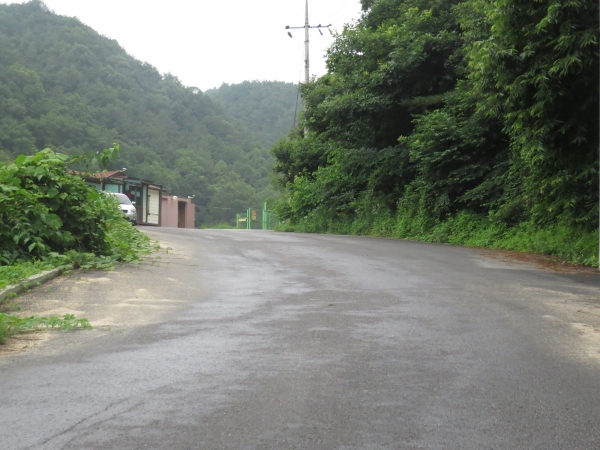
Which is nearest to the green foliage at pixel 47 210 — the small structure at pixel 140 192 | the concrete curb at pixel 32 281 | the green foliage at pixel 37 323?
the concrete curb at pixel 32 281

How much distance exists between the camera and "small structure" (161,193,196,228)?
6338 centimetres

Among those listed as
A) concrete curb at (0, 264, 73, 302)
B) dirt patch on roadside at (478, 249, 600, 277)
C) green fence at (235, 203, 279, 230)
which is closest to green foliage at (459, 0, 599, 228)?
dirt patch on roadside at (478, 249, 600, 277)

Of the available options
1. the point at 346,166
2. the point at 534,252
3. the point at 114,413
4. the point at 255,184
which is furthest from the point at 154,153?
the point at 114,413

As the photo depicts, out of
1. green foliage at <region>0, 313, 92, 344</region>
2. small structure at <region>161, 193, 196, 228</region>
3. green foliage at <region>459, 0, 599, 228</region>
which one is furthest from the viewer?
small structure at <region>161, 193, 196, 228</region>

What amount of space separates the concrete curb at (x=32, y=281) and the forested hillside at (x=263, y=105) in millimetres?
72141

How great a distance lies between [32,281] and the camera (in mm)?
10125

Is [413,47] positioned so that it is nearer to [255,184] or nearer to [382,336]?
[382,336]

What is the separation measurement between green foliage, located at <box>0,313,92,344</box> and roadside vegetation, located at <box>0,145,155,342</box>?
8.91 feet

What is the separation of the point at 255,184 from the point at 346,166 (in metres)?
58.3

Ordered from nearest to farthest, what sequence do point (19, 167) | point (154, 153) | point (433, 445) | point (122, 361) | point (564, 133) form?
point (433, 445), point (122, 361), point (19, 167), point (564, 133), point (154, 153)

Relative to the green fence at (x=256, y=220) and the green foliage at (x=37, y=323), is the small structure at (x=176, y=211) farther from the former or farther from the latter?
the green foliage at (x=37, y=323)

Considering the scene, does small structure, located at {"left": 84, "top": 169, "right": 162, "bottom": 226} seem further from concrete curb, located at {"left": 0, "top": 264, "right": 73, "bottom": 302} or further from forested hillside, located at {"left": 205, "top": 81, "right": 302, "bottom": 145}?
concrete curb, located at {"left": 0, "top": 264, "right": 73, "bottom": 302}

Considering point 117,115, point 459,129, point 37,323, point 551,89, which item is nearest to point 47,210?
point 37,323

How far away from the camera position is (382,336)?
7.09 m
